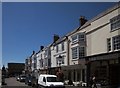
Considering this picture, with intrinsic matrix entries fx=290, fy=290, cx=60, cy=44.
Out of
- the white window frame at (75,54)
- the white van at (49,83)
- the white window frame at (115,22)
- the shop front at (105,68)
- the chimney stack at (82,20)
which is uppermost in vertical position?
the chimney stack at (82,20)

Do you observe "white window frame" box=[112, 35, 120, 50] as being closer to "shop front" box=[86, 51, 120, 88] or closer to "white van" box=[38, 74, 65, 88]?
"shop front" box=[86, 51, 120, 88]

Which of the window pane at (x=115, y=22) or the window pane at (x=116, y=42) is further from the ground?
the window pane at (x=115, y=22)

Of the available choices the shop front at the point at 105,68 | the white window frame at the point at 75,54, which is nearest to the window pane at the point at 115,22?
the shop front at the point at 105,68

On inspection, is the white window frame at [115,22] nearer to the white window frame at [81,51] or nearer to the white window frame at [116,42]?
the white window frame at [116,42]

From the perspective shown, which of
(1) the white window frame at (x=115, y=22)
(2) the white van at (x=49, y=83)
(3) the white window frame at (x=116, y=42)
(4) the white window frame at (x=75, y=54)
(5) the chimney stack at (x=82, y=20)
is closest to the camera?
(2) the white van at (x=49, y=83)

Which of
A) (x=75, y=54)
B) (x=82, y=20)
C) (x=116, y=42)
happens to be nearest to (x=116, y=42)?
(x=116, y=42)

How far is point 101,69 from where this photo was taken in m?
31.9

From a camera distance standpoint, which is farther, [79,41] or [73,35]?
[73,35]

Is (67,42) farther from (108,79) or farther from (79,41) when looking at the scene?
(108,79)

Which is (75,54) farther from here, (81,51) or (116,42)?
(116,42)

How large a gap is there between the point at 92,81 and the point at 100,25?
20.4ft

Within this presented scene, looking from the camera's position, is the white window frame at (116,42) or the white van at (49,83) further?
the white window frame at (116,42)

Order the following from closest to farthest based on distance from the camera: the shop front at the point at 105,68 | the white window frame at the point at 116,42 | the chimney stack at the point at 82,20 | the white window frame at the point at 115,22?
the shop front at the point at 105,68 < the white window frame at the point at 115,22 < the white window frame at the point at 116,42 < the chimney stack at the point at 82,20

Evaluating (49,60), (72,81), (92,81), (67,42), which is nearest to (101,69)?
(92,81)
